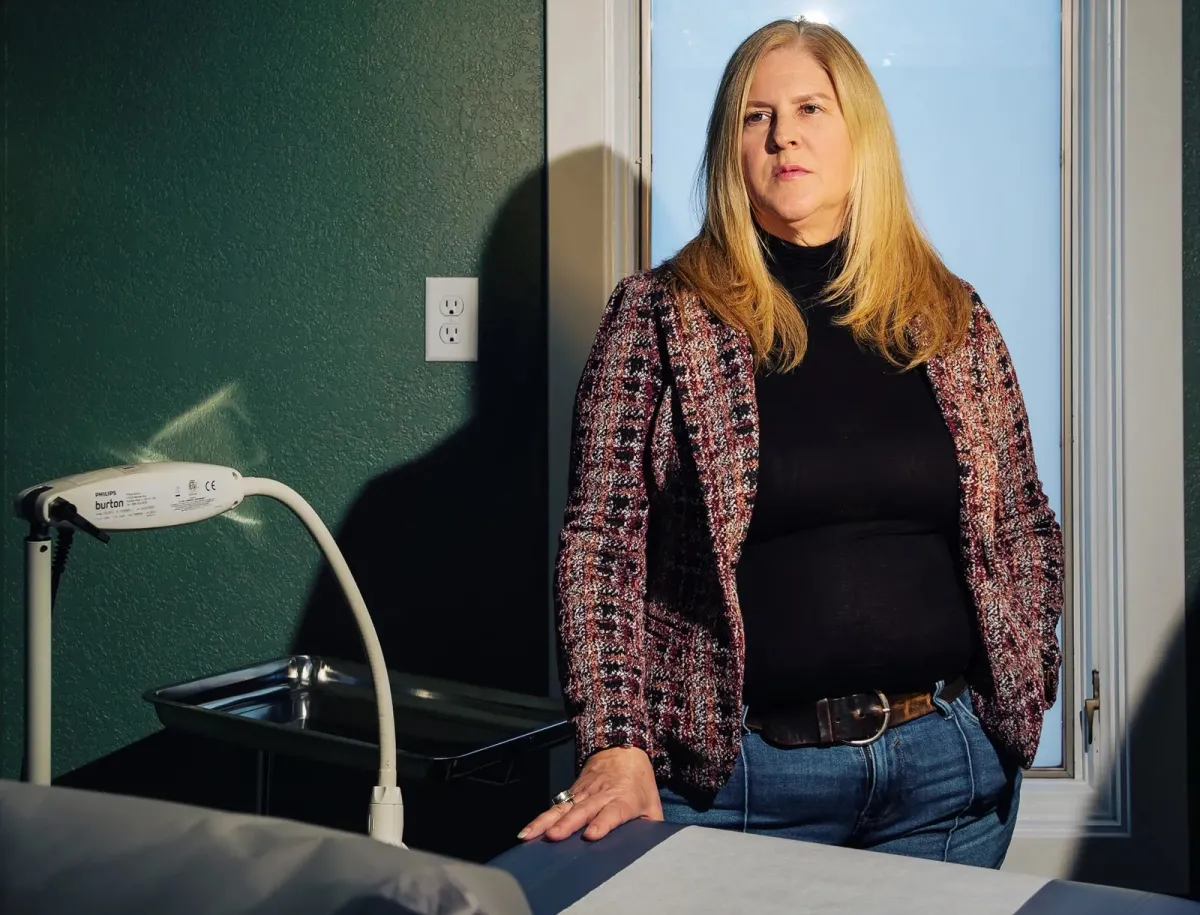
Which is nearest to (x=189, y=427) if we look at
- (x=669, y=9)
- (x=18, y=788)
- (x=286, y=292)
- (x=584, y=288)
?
(x=286, y=292)

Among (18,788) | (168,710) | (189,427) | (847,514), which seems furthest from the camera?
(189,427)

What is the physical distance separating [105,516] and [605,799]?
0.44m

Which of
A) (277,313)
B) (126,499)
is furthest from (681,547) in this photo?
(277,313)

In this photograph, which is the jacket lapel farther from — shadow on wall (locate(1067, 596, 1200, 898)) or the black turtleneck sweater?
shadow on wall (locate(1067, 596, 1200, 898))

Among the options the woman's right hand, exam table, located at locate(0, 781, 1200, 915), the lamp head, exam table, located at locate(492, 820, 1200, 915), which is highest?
the lamp head

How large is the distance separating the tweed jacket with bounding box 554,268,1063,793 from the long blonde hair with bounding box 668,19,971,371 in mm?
38

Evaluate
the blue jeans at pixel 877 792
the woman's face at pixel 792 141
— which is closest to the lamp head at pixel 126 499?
the blue jeans at pixel 877 792

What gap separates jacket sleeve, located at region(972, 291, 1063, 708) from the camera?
4.23 ft

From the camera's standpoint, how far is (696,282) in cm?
126

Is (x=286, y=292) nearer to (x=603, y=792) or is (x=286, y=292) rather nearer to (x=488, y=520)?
(x=488, y=520)

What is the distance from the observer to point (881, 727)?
115 centimetres

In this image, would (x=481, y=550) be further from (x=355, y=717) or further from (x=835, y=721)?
(x=835, y=721)

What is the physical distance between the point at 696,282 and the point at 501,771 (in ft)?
3.24

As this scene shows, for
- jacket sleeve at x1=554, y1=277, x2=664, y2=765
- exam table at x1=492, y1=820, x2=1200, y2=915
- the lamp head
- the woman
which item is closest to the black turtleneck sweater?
the woman
